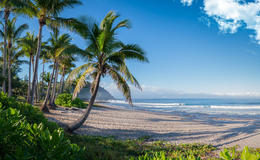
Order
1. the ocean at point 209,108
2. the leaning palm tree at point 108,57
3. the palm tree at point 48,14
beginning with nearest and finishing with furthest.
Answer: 1. the leaning palm tree at point 108,57
2. the palm tree at point 48,14
3. the ocean at point 209,108

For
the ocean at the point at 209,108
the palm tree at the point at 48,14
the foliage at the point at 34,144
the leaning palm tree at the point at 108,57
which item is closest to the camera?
the foliage at the point at 34,144

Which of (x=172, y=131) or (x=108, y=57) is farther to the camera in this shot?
(x=172, y=131)

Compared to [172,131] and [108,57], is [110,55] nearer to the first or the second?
[108,57]

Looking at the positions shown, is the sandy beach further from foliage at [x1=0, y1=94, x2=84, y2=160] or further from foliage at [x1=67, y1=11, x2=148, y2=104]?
foliage at [x1=0, y1=94, x2=84, y2=160]

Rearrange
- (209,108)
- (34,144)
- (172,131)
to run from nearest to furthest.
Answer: (34,144)
(172,131)
(209,108)

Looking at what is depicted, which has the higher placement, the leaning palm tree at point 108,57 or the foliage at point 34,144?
the leaning palm tree at point 108,57

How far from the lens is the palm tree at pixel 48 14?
28.4 ft

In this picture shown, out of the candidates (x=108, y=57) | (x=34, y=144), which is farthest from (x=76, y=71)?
(x=34, y=144)

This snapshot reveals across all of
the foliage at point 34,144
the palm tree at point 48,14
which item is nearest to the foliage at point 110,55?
the palm tree at point 48,14

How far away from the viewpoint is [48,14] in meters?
9.09

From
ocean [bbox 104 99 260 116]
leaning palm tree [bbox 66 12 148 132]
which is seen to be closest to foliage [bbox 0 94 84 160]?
leaning palm tree [bbox 66 12 148 132]

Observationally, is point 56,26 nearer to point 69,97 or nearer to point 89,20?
point 89,20

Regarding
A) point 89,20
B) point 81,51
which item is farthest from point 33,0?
point 81,51

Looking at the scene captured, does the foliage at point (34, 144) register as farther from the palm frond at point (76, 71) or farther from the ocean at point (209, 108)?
the ocean at point (209, 108)
